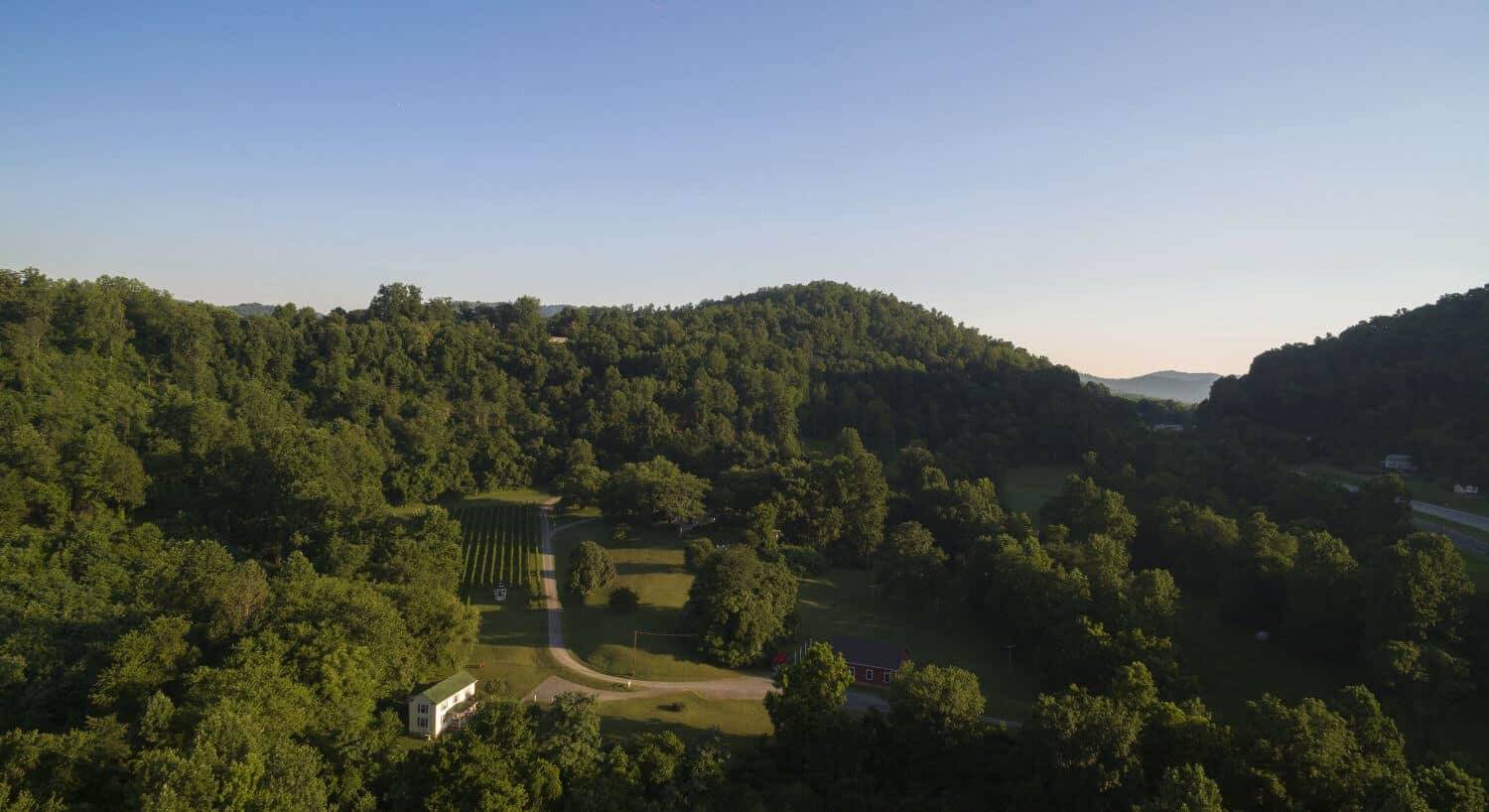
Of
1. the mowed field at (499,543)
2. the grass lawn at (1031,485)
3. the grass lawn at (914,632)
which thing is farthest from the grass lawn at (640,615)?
the grass lawn at (1031,485)

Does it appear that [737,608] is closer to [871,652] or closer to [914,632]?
[871,652]

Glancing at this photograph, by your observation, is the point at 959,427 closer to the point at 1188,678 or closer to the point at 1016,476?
the point at 1016,476

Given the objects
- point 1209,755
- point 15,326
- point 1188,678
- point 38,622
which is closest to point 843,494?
point 1188,678

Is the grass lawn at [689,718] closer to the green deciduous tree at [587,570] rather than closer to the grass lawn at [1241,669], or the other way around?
the green deciduous tree at [587,570]

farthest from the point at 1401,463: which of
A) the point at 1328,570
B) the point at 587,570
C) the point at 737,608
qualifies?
the point at 587,570

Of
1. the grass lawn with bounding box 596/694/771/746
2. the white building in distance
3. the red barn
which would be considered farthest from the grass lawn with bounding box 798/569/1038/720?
the white building in distance

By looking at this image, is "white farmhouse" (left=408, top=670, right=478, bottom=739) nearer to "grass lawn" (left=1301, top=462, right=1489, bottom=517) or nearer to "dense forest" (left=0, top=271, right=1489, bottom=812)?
"dense forest" (left=0, top=271, right=1489, bottom=812)

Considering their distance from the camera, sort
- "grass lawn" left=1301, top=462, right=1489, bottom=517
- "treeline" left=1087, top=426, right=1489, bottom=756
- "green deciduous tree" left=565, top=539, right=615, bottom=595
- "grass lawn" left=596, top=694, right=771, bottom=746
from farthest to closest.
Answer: "grass lawn" left=1301, top=462, right=1489, bottom=517, "green deciduous tree" left=565, top=539, right=615, bottom=595, "treeline" left=1087, top=426, right=1489, bottom=756, "grass lawn" left=596, top=694, right=771, bottom=746
